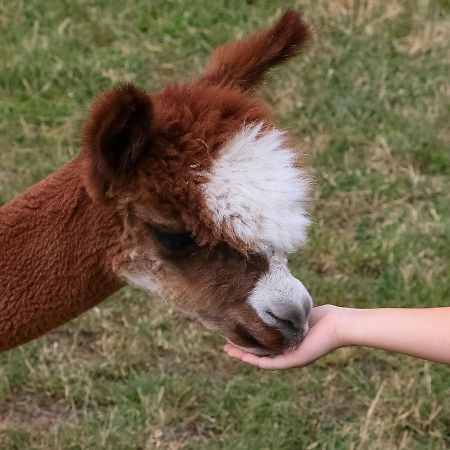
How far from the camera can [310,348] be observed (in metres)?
1.83

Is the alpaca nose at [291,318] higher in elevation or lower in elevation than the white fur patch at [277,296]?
lower

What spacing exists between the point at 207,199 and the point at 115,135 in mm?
200

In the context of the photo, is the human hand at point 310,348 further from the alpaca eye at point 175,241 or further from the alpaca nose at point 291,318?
the alpaca eye at point 175,241

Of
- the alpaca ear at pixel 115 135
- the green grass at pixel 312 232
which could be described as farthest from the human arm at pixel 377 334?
the green grass at pixel 312 232

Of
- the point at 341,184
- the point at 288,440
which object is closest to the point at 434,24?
the point at 341,184

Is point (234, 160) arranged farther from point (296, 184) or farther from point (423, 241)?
point (423, 241)

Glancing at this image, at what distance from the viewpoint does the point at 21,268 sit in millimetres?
1762

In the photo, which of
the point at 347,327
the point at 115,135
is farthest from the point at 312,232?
the point at 115,135

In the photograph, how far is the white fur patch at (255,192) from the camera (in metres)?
1.54

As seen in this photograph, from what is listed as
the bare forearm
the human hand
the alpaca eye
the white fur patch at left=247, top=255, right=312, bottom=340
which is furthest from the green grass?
the bare forearm

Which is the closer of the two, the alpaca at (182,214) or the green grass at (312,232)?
the alpaca at (182,214)

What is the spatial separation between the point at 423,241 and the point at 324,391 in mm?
821

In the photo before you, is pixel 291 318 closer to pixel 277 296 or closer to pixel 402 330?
pixel 277 296

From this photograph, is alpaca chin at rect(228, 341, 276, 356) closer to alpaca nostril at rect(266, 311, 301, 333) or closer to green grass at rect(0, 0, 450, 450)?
alpaca nostril at rect(266, 311, 301, 333)
